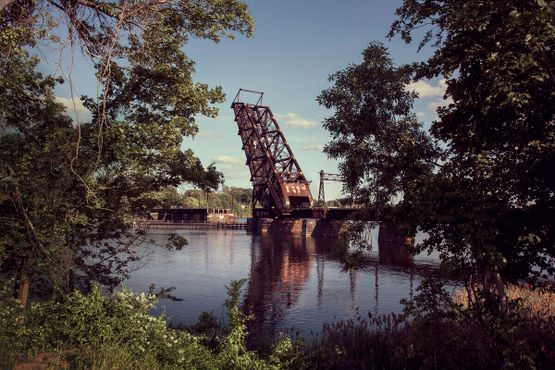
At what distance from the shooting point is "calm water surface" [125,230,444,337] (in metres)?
21.5

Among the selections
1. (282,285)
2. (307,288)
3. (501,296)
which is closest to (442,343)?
(501,296)

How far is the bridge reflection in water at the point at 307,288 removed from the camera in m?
20.8

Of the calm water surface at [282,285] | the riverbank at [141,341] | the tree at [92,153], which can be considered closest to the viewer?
the riverbank at [141,341]

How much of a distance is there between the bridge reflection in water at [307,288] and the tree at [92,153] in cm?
519

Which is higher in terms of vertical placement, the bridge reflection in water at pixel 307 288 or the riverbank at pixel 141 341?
the riverbank at pixel 141 341

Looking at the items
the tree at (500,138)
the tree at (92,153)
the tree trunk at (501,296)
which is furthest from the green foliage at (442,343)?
the tree at (92,153)

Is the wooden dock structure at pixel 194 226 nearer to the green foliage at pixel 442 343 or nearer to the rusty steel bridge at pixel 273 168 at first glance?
the rusty steel bridge at pixel 273 168

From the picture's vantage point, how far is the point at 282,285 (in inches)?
1227

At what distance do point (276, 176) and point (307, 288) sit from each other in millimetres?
52312

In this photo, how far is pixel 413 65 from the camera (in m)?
10.5

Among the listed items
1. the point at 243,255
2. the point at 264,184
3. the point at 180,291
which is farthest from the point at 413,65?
the point at 264,184

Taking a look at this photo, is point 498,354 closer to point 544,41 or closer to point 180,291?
point 544,41

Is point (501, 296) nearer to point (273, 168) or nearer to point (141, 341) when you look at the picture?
point (141, 341)

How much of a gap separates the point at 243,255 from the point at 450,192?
45427 millimetres
